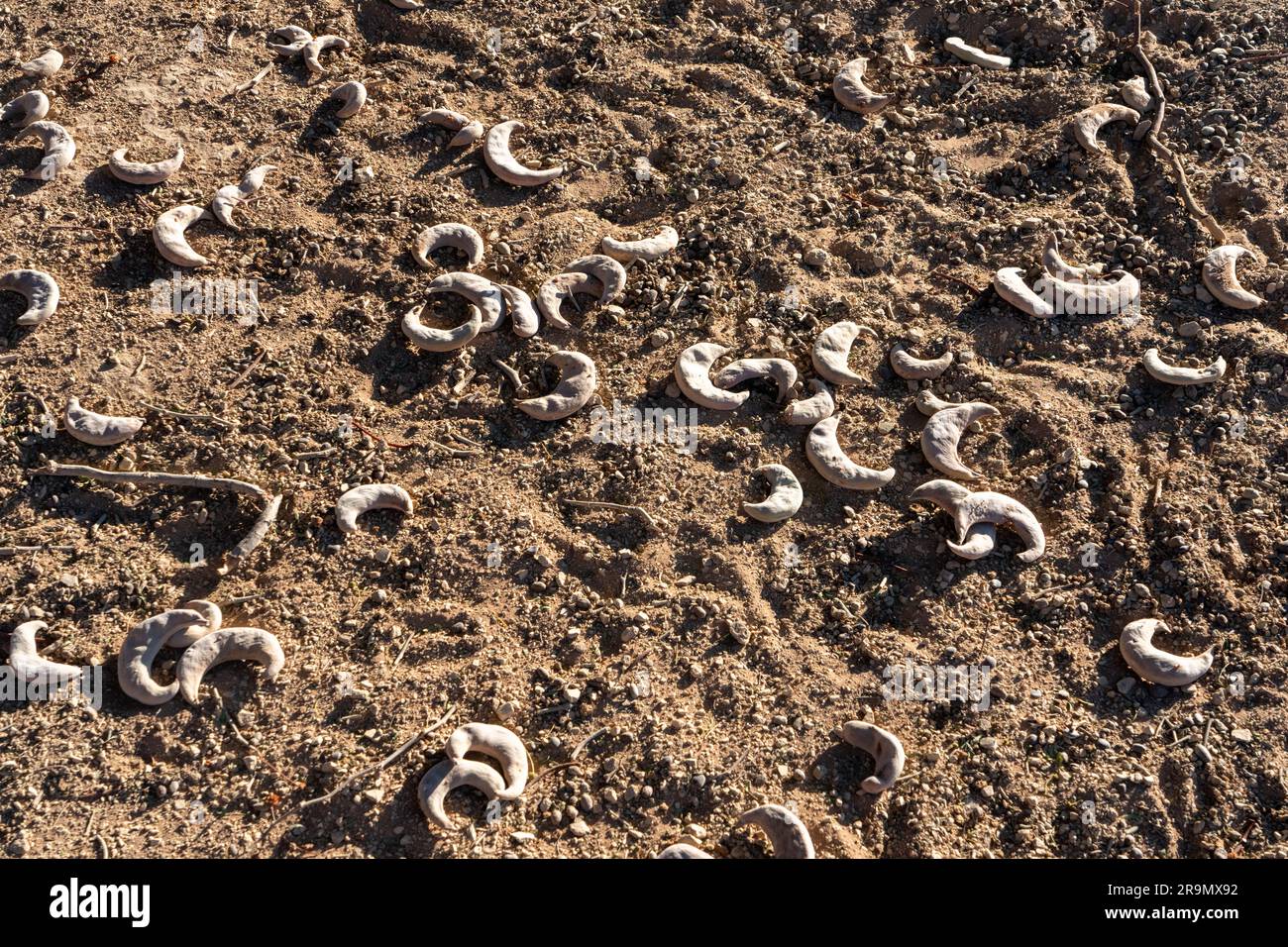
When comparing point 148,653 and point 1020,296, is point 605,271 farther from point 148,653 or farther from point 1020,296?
point 148,653

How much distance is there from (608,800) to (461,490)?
1.73 m

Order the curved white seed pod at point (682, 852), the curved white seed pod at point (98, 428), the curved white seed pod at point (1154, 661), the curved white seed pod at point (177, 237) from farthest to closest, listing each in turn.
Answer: the curved white seed pod at point (177, 237)
the curved white seed pod at point (98, 428)
the curved white seed pod at point (1154, 661)
the curved white seed pod at point (682, 852)

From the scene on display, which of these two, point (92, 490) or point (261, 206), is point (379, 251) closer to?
point (261, 206)

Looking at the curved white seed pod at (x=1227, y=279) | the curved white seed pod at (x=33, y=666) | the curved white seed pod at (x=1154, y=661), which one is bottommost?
the curved white seed pod at (x=33, y=666)

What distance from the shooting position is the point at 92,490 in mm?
5125

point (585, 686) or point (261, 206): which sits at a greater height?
point (261, 206)

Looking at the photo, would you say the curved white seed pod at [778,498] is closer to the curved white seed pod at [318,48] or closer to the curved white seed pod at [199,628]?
the curved white seed pod at [199,628]

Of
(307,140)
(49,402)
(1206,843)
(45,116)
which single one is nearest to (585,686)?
(1206,843)

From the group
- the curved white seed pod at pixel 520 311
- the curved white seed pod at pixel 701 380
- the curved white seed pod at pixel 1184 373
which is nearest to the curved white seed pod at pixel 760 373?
the curved white seed pod at pixel 701 380

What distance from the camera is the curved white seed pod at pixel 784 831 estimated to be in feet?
14.2

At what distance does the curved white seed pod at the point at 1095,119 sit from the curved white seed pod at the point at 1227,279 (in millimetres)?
1051

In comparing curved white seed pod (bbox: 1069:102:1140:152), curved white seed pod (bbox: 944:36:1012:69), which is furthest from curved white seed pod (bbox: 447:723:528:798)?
curved white seed pod (bbox: 944:36:1012:69)

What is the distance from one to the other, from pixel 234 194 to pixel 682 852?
455 centimetres

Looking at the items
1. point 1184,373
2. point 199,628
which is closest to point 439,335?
point 199,628
